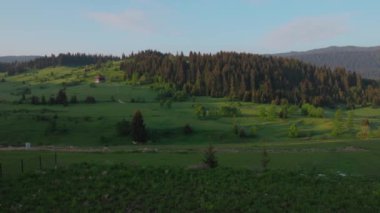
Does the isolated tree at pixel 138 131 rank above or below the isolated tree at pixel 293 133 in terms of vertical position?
above

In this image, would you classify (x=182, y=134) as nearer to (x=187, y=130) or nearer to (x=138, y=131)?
(x=187, y=130)

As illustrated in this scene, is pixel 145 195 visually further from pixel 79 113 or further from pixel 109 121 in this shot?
pixel 79 113

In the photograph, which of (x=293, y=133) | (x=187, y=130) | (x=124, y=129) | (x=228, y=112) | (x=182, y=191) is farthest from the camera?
(x=228, y=112)

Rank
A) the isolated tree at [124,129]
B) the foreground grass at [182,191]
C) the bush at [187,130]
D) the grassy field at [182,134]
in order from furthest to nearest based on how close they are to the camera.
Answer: the bush at [187,130] < the isolated tree at [124,129] < the grassy field at [182,134] < the foreground grass at [182,191]

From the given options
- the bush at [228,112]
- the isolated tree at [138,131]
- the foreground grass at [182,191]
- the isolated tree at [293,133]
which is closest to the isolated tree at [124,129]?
the isolated tree at [138,131]

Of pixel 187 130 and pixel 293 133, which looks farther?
Answer: pixel 293 133

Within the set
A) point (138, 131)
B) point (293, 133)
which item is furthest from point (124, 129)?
point (293, 133)

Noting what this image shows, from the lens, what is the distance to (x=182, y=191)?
68.1 feet

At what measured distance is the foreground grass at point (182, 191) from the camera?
18406 mm

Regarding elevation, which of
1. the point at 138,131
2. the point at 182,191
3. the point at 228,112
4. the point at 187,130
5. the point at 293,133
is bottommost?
the point at 293,133

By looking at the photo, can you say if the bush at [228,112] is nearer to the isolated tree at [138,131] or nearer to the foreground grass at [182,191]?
the isolated tree at [138,131]

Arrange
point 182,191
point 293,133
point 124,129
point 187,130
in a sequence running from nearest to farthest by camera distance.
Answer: point 182,191
point 124,129
point 187,130
point 293,133

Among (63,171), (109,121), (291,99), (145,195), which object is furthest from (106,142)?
(291,99)

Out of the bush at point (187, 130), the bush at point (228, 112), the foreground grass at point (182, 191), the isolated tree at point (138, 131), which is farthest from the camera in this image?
the bush at point (228, 112)
